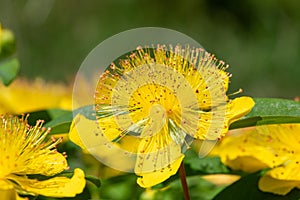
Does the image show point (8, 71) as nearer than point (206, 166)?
No

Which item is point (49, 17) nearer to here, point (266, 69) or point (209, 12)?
point (209, 12)

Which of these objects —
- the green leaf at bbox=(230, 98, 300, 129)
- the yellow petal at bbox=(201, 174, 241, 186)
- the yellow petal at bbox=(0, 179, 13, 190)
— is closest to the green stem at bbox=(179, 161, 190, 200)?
the green leaf at bbox=(230, 98, 300, 129)

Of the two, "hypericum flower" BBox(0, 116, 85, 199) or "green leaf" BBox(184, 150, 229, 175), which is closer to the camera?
"hypericum flower" BBox(0, 116, 85, 199)

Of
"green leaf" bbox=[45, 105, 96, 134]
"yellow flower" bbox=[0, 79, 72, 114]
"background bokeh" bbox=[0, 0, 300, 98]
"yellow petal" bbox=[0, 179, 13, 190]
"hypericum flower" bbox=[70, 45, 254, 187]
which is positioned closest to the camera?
"yellow petal" bbox=[0, 179, 13, 190]

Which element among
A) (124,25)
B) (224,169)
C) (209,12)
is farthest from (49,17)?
(224,169)

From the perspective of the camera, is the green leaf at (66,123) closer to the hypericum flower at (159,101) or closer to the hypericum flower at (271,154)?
the hypericum flower at (159,101)

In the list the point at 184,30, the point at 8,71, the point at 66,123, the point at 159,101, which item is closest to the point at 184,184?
the point at 159,101

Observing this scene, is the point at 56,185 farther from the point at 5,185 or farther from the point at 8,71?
the point at 8,71

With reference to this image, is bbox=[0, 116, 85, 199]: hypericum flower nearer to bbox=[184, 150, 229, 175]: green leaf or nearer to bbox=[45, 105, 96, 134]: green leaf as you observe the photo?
bbox=[45, 105, 96, 134]: green leaf
